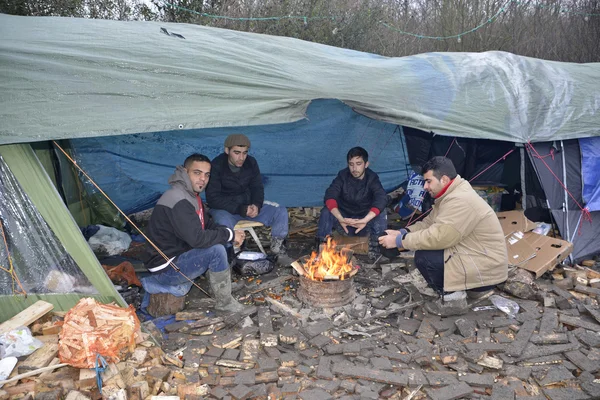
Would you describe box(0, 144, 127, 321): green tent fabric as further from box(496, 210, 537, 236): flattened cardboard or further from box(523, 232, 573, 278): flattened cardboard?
box(496, 210, 537, 236): flattened cardboard

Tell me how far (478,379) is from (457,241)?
123cm

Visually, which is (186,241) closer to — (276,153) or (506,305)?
(276,153)

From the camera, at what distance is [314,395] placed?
10.5ft

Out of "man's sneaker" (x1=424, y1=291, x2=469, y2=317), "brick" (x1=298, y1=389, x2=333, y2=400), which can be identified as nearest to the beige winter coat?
"man's sneaker" (x1=424, y1=291, x2=469, y2=317)

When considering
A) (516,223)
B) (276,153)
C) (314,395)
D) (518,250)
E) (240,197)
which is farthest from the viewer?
(276,153)

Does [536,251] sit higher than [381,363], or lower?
higher

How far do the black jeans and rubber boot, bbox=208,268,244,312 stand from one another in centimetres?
190

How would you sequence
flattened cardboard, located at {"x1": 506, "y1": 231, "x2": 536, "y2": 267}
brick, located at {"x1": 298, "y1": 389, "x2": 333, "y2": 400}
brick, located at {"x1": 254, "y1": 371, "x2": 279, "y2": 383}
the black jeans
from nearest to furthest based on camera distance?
brick, located at {"x1": 298, "y1": 389, "x2": 333, "y2": 400}, brick, located at {"x1": 254, "y1": 371, "x2": 279, "y2": 383}, the black jeans, flattened cardboard, located at {"x1": 506, "y1": 231, "x2": 536, "y2": 267}

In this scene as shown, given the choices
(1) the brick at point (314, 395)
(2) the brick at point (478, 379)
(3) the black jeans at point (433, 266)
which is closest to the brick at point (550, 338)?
(3) the black jeans at point (433, 266)

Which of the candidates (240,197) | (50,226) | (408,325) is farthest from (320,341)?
(240,197)

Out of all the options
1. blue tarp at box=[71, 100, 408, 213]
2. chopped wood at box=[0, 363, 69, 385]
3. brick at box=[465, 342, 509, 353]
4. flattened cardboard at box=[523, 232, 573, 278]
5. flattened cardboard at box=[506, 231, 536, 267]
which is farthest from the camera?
blue tarp at box=[71, 100, 408, 213]

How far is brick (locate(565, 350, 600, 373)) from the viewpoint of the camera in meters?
Result: 3.51

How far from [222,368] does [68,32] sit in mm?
3325

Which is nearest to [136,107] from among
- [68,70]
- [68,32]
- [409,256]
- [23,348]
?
[68,70]
